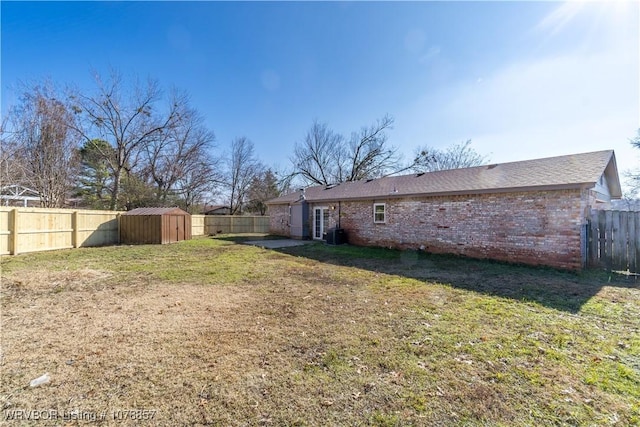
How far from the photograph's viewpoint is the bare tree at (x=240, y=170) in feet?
104

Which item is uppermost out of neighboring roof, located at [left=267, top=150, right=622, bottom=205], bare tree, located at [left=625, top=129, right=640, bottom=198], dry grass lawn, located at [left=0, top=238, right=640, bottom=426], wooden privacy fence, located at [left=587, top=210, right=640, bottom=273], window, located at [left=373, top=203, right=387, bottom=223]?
bare tree, located at [left=625, top=129, right=640, bottom=198]

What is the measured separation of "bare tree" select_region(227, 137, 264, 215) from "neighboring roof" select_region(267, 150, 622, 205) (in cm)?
2007

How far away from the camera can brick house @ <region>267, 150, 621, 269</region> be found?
7770mm

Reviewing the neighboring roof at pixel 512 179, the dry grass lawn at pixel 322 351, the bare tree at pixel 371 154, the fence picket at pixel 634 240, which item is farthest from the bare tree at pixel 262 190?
the fence picket at pixel 634 240

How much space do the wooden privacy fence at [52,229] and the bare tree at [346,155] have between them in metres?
19.8

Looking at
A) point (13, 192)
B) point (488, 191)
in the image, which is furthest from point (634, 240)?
point (13, 192)

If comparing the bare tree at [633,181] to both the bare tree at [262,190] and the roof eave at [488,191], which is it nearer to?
the roof eave at [488,191]

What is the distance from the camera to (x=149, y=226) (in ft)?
47.5

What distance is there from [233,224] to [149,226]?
305 inches

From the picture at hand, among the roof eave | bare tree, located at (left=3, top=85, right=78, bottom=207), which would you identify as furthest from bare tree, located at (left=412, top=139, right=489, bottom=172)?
bare tree, located at (left=3, top=85, right=78, bottom=207)

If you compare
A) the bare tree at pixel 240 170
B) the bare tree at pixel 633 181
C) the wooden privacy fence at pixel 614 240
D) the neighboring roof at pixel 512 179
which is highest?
the bare tree at pixel 240 170

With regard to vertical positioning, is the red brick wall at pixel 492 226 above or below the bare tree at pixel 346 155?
below

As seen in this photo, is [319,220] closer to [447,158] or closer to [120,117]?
[120,117]

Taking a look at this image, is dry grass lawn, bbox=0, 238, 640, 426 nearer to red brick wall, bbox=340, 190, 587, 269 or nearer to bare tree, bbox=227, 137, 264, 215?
red brick wall, bbox=340, 190, 587, 269
